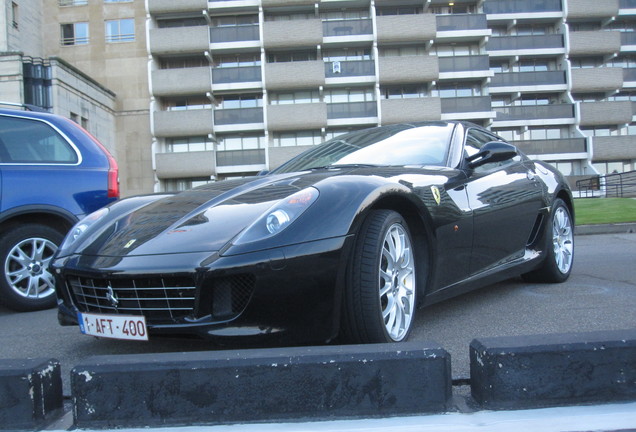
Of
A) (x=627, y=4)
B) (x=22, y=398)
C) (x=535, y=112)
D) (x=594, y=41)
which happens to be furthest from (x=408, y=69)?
(x=22, y=398)

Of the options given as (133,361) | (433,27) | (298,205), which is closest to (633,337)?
(298,205)

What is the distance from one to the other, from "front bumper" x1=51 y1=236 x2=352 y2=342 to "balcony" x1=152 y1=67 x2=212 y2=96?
107 ft

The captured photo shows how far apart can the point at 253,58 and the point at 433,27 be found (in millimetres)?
11274

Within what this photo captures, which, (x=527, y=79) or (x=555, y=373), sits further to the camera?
(x=527, y=79)

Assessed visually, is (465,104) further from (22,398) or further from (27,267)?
(22,398)

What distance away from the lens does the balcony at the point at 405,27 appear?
109 feet

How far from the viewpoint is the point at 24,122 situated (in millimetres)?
4605

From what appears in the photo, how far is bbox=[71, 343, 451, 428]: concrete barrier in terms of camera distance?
6.12 ft

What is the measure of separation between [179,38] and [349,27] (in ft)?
33.7

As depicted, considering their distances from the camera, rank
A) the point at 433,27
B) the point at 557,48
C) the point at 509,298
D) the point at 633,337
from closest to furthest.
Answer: the point at 633,337 < the point at 509,298 < the point at 433,27 < the point at 557,48

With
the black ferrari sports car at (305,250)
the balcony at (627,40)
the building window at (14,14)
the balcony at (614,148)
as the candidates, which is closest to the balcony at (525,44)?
the balcony at (627,40)

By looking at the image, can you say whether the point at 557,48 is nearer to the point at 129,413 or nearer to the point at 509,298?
the point at 509,298

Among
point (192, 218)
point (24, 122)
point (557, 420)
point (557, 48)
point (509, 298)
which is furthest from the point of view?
point (557, 48)

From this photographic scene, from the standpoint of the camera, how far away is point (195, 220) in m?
2.63
